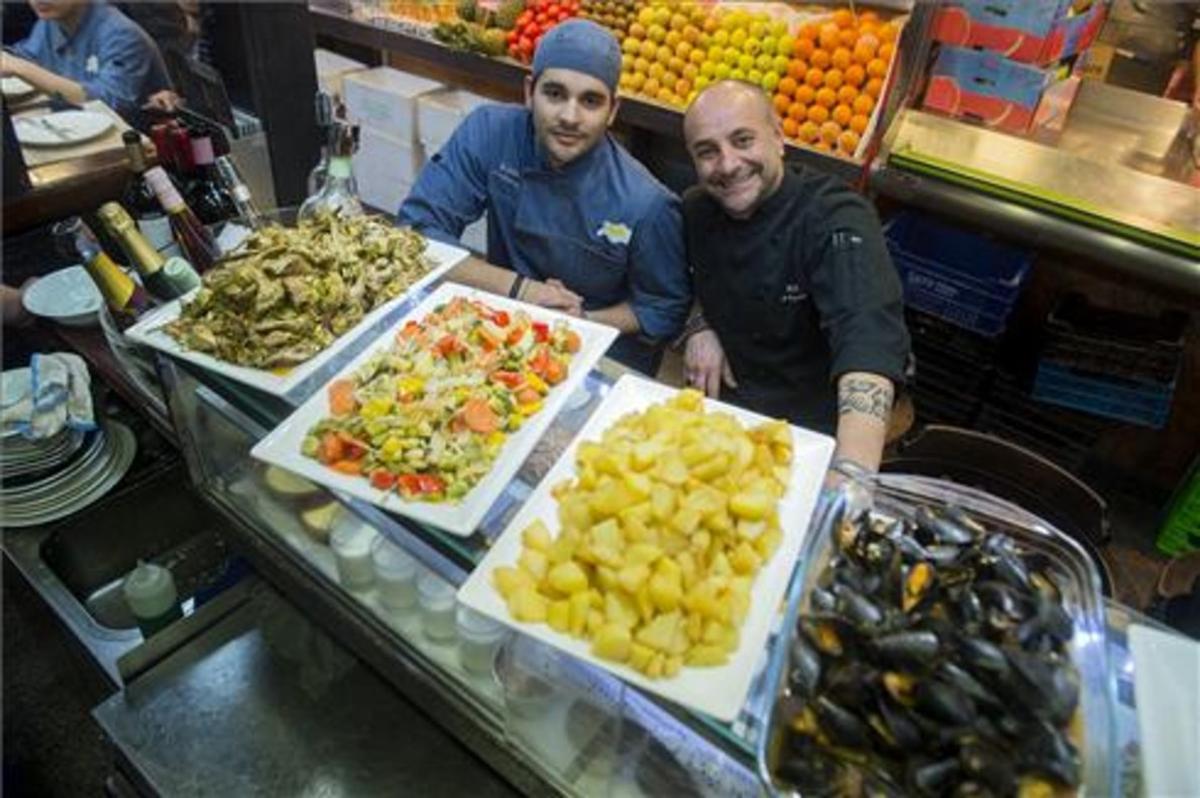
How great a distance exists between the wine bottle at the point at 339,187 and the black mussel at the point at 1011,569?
1.60 meters

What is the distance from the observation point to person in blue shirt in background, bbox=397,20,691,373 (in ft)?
7.91

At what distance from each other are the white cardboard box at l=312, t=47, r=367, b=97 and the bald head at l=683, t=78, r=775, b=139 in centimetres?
366

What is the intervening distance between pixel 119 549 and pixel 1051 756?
8.24 feet

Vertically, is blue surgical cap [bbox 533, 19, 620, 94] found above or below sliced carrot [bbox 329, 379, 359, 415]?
above

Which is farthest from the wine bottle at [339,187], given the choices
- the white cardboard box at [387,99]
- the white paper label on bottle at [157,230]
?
the white cardboard box at [387,99]

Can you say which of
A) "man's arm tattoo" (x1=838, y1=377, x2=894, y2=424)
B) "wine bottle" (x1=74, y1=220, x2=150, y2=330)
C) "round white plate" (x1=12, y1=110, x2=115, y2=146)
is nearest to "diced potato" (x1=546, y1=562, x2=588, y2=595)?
"man's arm tattoo" (x1=838, y1=377, x2=894, y2=424)

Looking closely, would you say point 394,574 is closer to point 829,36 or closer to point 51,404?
point 51,404

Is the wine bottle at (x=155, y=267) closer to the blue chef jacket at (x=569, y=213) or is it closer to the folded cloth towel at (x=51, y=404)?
the folded cloth towel at (x=51, y=404)

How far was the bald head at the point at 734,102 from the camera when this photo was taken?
212cm

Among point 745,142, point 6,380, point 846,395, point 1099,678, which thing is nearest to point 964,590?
point 1099,678

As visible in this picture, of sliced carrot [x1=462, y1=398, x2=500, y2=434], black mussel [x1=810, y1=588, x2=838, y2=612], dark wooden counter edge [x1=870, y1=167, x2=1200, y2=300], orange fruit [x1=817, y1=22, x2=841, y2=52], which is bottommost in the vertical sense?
dark wooden counter edge [x1=870, y1=167, x2=1200, y2=300]

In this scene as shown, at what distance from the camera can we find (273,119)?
2795 mm

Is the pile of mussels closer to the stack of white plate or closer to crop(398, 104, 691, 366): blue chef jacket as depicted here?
crop(398, 104, 691, 366): blue chef jacket

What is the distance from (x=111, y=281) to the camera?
1.64m
